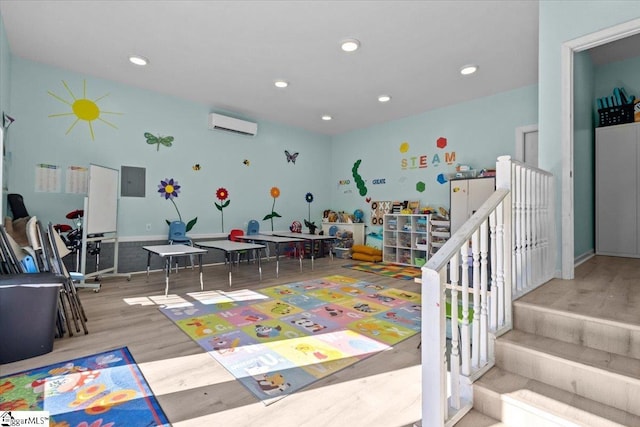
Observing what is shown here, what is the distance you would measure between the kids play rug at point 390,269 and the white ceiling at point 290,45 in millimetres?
3008

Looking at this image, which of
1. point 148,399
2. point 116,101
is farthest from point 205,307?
point 116,101

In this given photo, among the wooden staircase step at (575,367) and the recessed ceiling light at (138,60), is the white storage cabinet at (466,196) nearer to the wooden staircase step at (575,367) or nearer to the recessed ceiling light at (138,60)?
the wooden staircase step at (575,367)

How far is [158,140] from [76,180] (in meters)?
1.33

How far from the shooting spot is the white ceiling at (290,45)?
2.95 metres

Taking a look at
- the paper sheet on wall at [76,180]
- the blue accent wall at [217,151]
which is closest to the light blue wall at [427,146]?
the blue accent wall at [217,151]

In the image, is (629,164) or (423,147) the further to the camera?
(423,147)

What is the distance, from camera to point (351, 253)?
680 centimetres

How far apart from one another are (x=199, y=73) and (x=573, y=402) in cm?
503

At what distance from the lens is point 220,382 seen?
193cm

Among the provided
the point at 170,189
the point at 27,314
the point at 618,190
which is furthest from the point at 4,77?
the point at 618,190

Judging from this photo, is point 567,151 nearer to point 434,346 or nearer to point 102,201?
point 434,346

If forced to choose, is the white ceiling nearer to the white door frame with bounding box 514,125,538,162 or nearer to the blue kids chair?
the white door frame with bounding box 514,125,538,162

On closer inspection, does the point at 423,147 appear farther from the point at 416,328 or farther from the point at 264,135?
the point at 416,328

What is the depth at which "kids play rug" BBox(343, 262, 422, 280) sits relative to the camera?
16.6 ft
